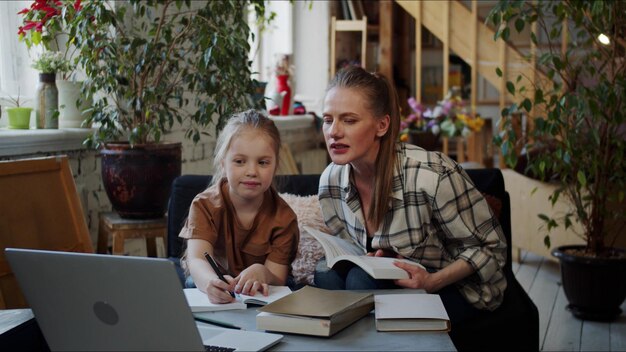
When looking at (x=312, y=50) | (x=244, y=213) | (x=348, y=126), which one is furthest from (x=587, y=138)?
(x=312, y=50)

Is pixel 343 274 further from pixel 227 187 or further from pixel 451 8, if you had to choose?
pixel 451 8

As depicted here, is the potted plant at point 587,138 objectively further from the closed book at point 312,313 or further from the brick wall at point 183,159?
the closed book at point 312,313

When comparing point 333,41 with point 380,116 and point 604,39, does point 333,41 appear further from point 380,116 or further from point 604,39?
point 380,116

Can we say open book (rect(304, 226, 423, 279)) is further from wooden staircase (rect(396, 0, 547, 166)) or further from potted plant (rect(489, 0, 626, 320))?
wooden staircase (rect(396, 0, 547, 166))

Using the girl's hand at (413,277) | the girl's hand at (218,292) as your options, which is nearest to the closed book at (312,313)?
the girl's hand at (218,292)

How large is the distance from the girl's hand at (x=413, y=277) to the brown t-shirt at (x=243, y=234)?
1.06 feet

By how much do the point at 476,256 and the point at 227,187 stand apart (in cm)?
69

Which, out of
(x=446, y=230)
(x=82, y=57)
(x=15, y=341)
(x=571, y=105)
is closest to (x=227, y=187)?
(x=446, y=230)

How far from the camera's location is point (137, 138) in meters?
2.93

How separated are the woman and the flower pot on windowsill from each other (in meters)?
1.45

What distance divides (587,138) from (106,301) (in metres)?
2.81

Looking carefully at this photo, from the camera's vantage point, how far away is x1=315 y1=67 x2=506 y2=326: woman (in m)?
2.08

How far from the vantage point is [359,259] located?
1877 mm

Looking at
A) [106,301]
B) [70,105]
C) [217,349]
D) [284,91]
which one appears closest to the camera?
[106,301]
